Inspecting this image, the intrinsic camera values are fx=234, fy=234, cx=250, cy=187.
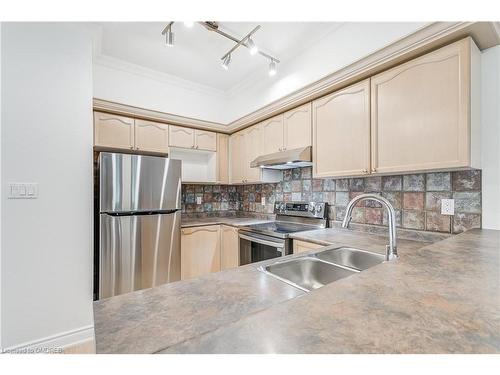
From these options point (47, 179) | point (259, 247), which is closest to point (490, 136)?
point (259, 247)

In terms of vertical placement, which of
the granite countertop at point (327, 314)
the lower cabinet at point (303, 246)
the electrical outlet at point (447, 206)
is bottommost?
the lower cabinet at point (303, 246)

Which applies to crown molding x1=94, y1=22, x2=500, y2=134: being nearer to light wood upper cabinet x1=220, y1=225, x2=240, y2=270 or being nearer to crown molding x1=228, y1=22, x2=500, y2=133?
crown molding x1=228, y1=22, x2=500, y2=133

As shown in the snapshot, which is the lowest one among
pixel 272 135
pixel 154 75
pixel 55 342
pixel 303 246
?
pixel 55 342

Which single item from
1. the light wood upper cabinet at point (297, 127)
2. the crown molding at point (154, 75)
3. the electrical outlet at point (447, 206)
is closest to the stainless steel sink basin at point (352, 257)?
the electrical outlet at point (447, 206)

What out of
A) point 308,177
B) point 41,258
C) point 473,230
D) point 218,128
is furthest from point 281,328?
point 218,128

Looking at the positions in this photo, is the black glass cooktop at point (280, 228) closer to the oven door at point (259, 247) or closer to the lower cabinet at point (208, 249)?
the oven door at point (259, 247)

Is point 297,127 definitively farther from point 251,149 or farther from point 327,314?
point 327,314

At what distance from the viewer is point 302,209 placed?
2562mm

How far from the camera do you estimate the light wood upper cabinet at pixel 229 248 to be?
8.40 feet

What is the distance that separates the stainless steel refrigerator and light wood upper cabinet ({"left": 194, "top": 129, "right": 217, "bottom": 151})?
0.68 m

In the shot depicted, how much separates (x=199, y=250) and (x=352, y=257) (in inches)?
68.4

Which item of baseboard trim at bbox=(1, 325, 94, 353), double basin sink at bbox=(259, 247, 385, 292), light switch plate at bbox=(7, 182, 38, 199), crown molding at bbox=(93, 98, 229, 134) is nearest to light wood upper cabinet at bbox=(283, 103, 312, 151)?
crown molding at bbox=(93, 98, 229, 134)

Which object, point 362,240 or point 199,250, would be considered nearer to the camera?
point 362,240

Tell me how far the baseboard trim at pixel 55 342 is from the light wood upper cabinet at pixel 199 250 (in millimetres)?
936
